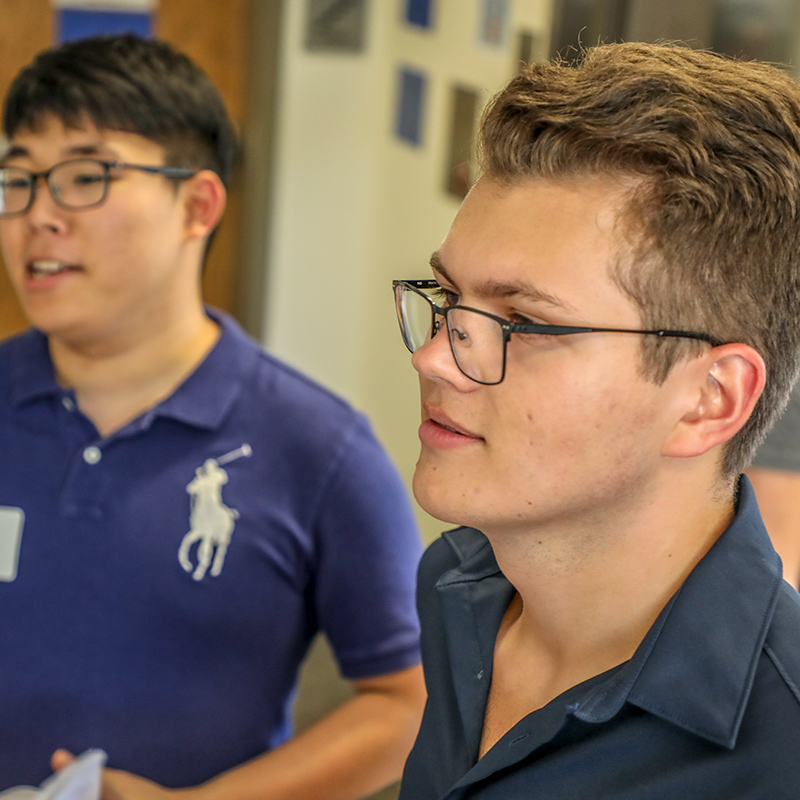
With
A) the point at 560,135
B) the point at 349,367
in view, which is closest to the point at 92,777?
the point at 560,135

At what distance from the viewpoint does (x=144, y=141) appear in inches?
65.4

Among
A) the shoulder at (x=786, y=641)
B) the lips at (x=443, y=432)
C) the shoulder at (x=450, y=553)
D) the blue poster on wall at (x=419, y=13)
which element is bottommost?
the shoulder at (x=450, y=553)

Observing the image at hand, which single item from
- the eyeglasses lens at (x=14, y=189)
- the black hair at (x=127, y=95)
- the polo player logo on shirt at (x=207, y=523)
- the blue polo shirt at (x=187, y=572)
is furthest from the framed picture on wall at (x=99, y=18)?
the polo player logo on shirt at (x=207, y=523)

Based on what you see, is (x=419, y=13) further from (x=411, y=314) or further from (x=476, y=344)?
(x=476, y=344)

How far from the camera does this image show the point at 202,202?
174 centimetres

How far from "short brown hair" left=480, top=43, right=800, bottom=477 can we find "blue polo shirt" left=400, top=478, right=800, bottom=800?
20 centimetres

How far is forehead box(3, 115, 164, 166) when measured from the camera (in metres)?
1.62

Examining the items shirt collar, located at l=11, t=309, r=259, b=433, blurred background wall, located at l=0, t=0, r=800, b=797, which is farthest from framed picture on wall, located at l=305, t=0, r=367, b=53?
shirt collar, located at l=11, t=309, r=259, b=433

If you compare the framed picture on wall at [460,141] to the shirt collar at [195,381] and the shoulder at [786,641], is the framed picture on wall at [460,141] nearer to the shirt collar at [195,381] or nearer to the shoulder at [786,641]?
the shirt collar at [195,381]

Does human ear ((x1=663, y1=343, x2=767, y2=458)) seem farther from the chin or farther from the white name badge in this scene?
the white name badge

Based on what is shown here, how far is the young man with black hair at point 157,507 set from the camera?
1.50m

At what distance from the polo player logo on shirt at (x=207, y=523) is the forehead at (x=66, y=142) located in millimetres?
529

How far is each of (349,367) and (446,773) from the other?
2862 mm

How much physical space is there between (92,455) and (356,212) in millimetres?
2269
